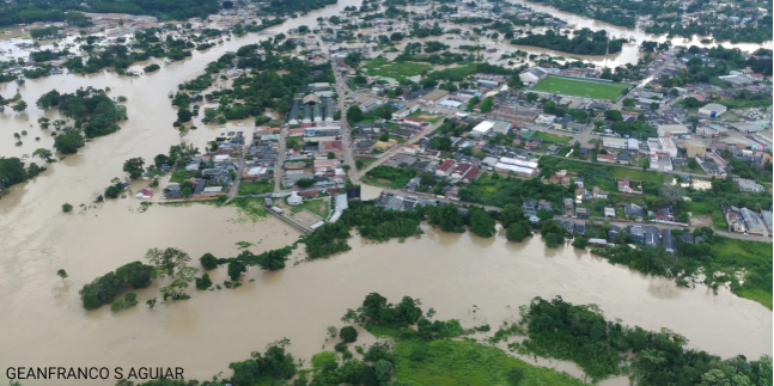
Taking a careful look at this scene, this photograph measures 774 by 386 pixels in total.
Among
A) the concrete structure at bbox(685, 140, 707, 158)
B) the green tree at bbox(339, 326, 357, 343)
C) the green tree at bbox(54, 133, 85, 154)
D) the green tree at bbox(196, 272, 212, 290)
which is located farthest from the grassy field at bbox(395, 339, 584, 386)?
the green tree at bbox(54, 133, 85, 154)

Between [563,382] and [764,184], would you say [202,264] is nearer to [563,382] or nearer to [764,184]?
[563,382]

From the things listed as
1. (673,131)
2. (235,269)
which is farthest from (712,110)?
(235,269)

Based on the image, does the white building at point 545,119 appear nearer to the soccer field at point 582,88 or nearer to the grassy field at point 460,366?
the soccer field at point 582,88

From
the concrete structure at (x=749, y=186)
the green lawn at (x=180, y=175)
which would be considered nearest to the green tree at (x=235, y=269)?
the green lawn at (x=180, y=175)

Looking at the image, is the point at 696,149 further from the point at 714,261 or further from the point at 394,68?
the point at 394,68

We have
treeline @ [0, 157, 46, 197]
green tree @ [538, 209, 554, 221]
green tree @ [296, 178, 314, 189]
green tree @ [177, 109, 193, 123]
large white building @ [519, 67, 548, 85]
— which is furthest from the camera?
large white building @ [519, 67, 548, 85]

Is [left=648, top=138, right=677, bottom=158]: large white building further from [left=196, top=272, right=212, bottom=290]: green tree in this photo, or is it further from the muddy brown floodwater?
[left=196, top=272, right=212, bottom=290]: green tree

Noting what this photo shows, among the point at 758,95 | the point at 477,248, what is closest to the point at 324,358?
the point at 477,248
